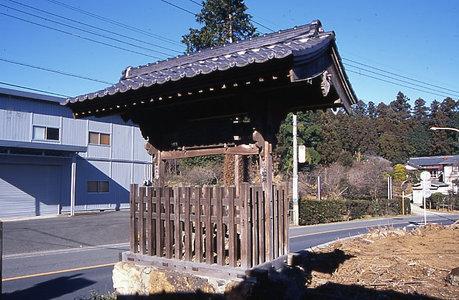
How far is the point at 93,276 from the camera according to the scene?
30.8 ft

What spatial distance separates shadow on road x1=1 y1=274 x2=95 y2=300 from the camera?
760 cm

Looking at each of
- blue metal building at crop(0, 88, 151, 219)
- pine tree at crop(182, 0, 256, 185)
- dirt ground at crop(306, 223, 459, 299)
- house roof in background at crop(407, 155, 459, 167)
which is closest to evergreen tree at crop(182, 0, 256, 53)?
pine tree at crop(182, 0, 256, 185)

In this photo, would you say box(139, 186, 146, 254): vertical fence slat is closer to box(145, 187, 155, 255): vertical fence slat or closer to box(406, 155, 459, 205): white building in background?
box(145, 187, 155, 255): vertical fence slat

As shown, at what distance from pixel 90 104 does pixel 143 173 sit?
27881mm

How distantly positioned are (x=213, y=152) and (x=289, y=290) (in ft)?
6.73

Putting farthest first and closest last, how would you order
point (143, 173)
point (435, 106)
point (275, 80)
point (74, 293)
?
point (435, 106)
point (143, 173)
point (74, 293)
point (275, 80)

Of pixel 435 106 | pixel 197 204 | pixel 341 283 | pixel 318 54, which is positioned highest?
pixel 435 106

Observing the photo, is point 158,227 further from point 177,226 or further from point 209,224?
point 209,224

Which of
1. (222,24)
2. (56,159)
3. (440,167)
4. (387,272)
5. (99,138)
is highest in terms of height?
(222,24)

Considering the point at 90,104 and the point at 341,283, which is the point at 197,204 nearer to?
the point at 90,104

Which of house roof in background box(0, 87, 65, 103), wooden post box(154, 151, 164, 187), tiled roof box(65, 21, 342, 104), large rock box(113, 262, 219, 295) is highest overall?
house roof in background box(0, 87, 65, 103)

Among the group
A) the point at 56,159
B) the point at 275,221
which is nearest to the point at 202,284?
the point at 275,221

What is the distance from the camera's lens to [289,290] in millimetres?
5098

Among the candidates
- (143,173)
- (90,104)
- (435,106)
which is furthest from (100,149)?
(435,106)
